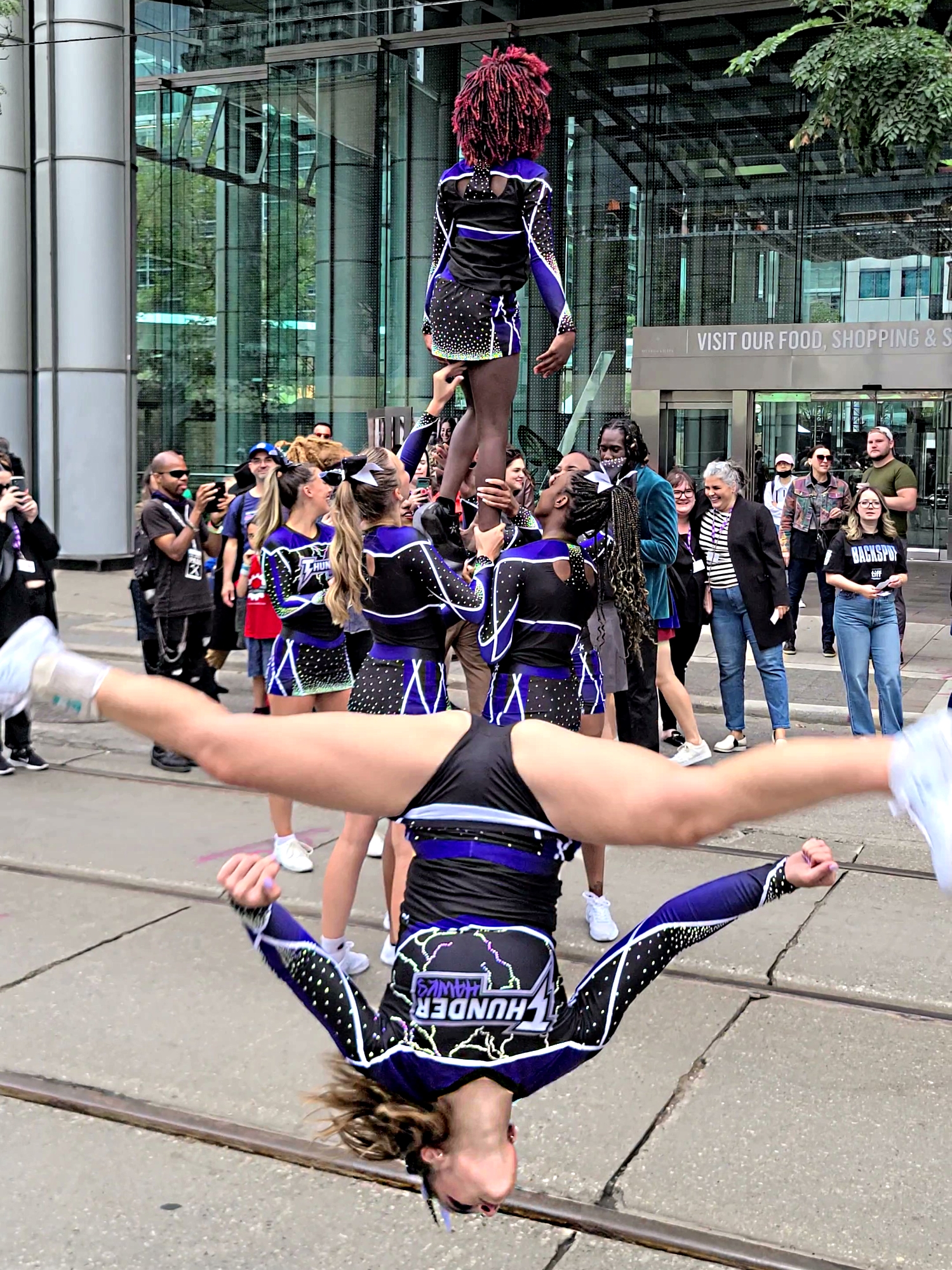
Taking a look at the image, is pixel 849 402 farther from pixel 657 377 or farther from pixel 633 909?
pixel 633 909

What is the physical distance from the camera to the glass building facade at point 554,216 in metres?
21.3

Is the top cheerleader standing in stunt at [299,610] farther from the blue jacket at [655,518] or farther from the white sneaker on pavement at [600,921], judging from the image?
the blue jacket at [655,518]

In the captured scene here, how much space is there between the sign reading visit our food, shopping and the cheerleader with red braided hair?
15947mm

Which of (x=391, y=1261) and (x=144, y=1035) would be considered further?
(x=144, y=1035)

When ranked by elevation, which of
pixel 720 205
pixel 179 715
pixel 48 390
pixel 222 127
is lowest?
pixel 179 715

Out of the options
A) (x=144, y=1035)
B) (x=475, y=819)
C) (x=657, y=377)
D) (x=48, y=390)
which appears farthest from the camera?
(x=657, y=377)

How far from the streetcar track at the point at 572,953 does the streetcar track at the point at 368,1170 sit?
175cm

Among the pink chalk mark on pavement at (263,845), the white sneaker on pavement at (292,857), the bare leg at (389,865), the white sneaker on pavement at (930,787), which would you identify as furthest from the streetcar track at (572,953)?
the white sneaker on pavement at (930,787)

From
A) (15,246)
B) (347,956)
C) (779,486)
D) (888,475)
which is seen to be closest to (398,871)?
(347,956)

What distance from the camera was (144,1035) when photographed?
4.96 meters

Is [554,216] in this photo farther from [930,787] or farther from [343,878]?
[930,787]

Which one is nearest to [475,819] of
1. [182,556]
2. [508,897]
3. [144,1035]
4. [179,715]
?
[508,897]

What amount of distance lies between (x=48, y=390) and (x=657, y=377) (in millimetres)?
9161

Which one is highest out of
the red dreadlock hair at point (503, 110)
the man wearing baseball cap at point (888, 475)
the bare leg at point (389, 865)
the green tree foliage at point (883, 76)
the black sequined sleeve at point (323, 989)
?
the green tree foliage at point (883, 76)
